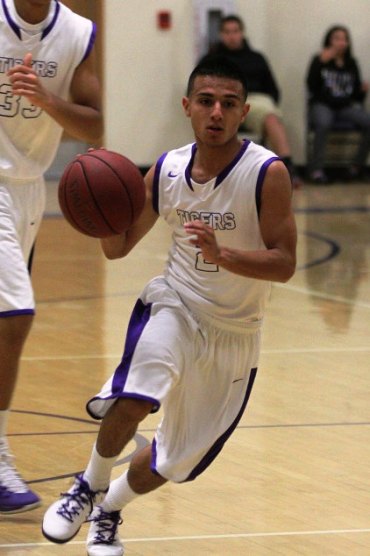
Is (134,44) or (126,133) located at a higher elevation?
(134,44)

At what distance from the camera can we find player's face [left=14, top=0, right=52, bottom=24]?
15.5 feet

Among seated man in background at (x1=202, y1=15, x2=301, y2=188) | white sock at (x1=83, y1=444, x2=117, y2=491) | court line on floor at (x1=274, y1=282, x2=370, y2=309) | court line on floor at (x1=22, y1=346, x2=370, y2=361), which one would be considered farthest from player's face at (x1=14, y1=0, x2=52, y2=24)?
seated man in background at (x1=202, y1=15, x2=301, y2=188)

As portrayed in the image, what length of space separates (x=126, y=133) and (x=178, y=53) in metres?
1.15

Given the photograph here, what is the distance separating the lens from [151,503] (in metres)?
4.59

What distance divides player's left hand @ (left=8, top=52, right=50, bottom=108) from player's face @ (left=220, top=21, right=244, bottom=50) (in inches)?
399

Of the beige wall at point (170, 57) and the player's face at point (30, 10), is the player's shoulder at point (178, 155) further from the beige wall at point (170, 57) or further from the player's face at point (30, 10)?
the beige wall at point (170, 57)

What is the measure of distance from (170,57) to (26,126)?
35.0ft

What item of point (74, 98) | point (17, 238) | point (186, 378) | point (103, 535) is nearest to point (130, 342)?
point (186, 378)

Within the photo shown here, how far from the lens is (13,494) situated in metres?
4.48

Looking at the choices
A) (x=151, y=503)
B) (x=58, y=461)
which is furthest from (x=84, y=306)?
(x=151, y=503)

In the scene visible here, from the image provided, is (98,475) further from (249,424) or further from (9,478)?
(249,424)

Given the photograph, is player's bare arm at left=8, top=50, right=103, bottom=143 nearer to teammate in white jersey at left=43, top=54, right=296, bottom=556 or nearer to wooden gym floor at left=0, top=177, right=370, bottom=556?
teammate in white jersey at left=43, top=54, right=296, bottom=556

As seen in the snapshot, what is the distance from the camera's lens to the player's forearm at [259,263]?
375cm

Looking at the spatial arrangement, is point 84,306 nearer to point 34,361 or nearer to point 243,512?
point 34,361
